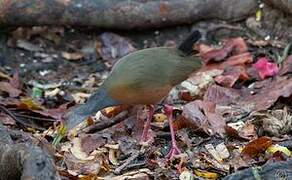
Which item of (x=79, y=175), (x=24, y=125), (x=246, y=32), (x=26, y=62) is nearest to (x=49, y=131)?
(x=24, y=125)

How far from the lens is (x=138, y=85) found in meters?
4.46

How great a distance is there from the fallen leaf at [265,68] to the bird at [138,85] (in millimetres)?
1256

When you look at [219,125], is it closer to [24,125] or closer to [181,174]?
[181,174]

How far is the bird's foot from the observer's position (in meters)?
4.26

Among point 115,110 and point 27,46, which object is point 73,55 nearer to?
point 27,46

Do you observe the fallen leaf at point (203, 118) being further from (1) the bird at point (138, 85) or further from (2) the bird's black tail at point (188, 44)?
(2) the bird's black tail at point (188, 44)

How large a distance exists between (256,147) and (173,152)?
0.46 metres

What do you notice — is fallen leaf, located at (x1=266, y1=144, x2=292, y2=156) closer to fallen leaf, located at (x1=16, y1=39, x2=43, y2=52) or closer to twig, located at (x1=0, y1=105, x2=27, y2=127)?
twig, located at (x1=0, y1=105, x2=27, y2=127)

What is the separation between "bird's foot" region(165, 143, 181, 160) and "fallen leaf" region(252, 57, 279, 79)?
1.61 metres

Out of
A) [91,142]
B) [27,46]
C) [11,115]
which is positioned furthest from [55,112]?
[27,46]

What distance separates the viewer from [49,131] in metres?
4.89

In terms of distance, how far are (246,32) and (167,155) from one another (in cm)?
253

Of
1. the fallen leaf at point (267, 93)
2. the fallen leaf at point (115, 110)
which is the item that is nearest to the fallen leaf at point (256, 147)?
the fallen leaf at point (267, 93)

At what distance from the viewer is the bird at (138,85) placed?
4.43m
